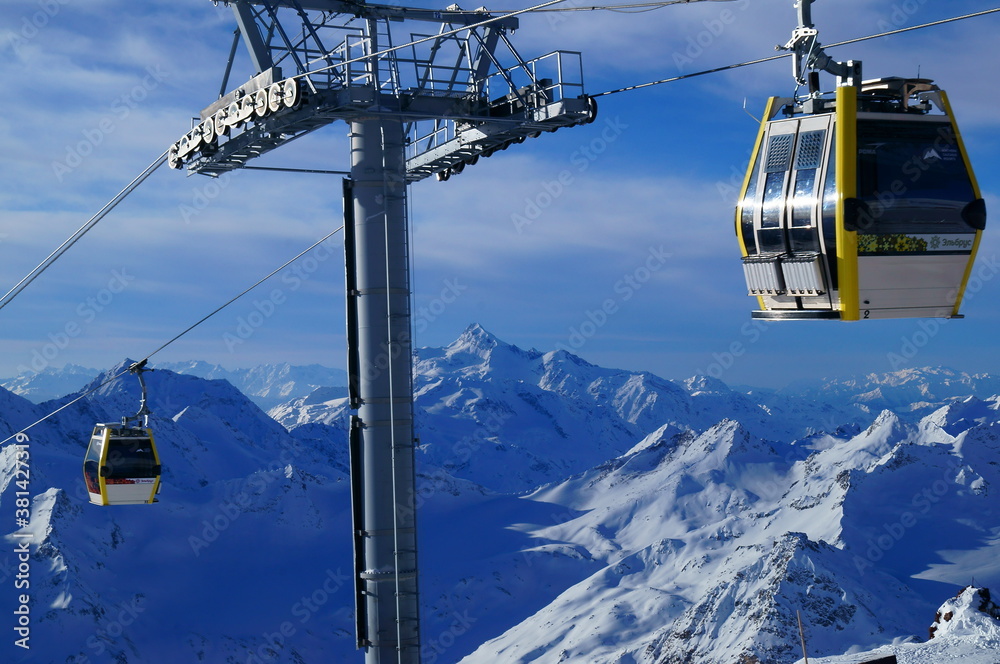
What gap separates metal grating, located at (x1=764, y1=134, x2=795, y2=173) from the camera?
12.8 m

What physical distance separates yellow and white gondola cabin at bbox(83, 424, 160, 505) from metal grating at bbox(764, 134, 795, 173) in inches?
625

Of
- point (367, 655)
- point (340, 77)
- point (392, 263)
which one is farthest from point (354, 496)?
point (340, 77)

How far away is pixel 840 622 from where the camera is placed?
132m

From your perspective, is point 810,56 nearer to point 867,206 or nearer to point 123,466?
point 867,206

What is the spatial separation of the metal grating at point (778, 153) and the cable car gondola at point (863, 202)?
A: 0.02 m

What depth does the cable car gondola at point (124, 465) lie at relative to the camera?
23.5 meters

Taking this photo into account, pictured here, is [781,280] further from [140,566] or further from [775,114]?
[140,566]

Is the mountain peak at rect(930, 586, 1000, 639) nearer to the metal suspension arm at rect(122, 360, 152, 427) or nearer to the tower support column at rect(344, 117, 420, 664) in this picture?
the tower support column at rect(344, 117, 420, 664)

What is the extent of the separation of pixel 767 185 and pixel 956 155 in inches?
89.6

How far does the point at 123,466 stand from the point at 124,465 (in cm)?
3

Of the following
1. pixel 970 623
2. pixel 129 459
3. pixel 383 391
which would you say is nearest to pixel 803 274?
pixel 383 391

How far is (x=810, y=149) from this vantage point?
41.3ft

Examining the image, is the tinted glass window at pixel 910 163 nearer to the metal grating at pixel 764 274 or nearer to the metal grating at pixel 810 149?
the metal grating at pixel 810 149
